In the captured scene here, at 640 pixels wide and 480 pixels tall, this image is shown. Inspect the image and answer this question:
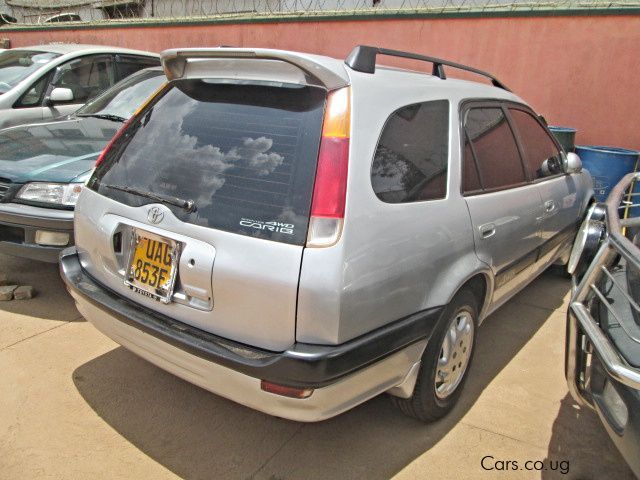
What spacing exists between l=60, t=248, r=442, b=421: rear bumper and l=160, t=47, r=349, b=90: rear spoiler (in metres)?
1.03

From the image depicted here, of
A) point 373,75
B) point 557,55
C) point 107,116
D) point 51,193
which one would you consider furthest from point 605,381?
point 557,55

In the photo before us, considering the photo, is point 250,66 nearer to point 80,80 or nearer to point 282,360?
point 282,360

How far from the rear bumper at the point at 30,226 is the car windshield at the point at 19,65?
106 inches

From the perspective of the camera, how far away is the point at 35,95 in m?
5.58

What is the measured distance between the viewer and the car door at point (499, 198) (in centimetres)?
269

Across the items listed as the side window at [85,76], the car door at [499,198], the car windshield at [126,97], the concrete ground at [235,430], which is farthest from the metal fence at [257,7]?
the concrete ground at [235,430]

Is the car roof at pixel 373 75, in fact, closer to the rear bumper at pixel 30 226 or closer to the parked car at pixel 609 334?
the parked car at pixel 609 334

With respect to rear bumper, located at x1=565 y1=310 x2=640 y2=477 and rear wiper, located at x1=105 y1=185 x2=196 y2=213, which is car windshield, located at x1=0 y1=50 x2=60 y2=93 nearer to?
rear wiper, located at x1=105 y1=185 x2=196 y2=213

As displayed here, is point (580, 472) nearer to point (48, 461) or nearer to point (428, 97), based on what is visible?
point (428, 97)

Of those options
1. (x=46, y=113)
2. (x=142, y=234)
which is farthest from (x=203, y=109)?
(x=46, y=113)

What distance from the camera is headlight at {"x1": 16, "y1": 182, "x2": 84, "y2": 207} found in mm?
3486

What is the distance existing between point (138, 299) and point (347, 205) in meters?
1.05

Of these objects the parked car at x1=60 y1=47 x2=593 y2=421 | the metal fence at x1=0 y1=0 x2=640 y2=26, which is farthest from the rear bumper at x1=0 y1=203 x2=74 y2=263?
the metal fence at x1=0 y1=0 x2=640 y2=26

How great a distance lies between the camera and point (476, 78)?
6734 millimetres
